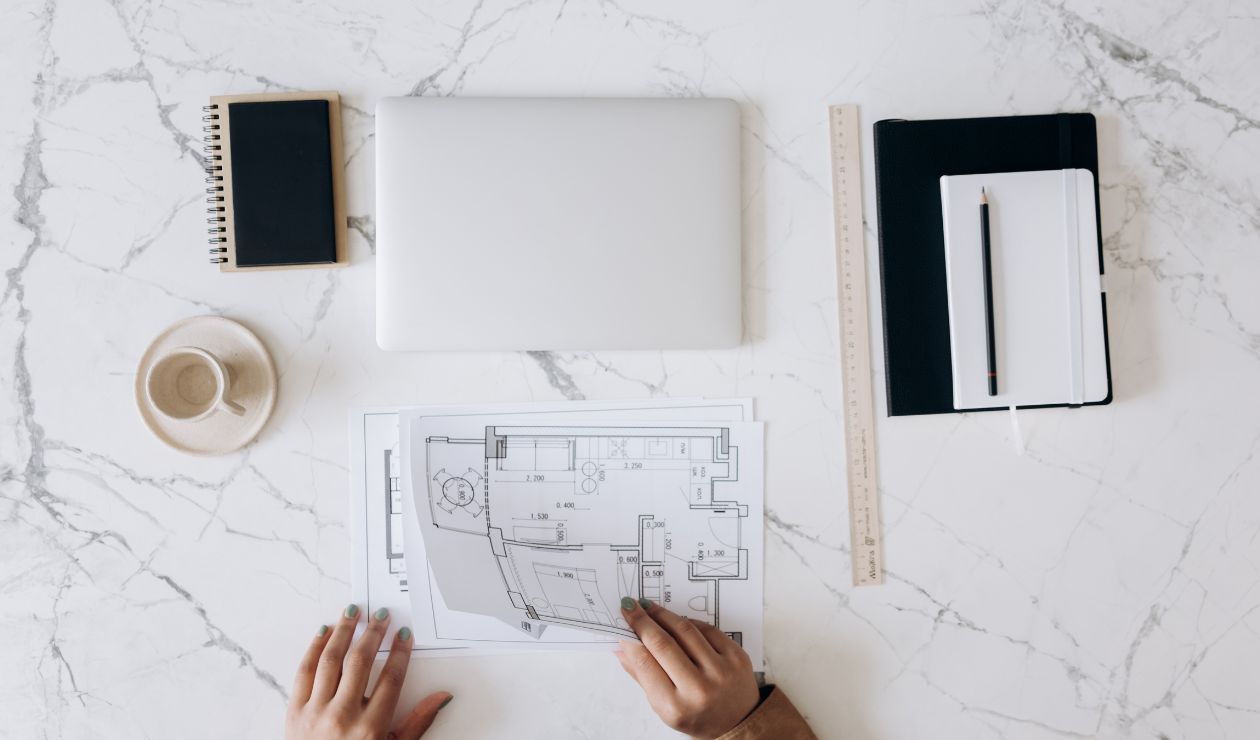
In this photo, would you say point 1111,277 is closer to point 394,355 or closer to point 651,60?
point 651,60

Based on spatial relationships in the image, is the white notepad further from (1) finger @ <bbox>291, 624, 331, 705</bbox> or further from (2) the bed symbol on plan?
(1) finger @ <bbox>291, 624, 331, 705</bbox>

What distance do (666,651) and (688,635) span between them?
0.11 feet

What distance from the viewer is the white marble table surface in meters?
0.80

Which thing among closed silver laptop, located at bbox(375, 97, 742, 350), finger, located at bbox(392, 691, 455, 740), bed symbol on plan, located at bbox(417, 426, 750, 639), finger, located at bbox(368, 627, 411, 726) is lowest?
finger, located at bbox(392, 691, 455, 740)

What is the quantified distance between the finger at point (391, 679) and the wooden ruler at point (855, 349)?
0.53 meters

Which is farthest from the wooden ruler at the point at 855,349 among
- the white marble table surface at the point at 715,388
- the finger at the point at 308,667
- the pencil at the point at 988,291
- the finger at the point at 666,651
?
the finger at the point at 308,667

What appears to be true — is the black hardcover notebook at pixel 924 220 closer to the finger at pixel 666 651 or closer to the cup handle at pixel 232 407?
the finger at pixel 666 651

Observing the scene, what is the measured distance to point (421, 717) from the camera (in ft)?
2.57

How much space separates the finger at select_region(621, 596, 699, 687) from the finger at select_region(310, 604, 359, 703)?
0.32 metres

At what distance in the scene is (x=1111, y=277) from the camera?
2.68ft

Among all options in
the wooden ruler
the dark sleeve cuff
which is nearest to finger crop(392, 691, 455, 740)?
the dark sleeve cuff

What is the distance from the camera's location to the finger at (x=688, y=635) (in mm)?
748

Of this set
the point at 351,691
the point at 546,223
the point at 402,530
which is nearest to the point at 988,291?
the point at 546,223

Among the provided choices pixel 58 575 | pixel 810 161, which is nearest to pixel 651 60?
pixel 810 161
